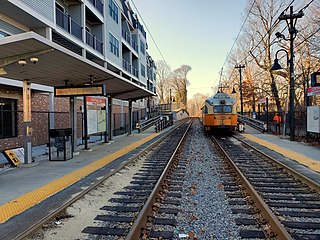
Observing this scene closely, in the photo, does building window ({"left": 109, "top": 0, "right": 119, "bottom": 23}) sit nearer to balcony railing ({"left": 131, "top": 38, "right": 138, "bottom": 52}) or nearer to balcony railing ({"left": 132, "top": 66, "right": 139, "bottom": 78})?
balcony railing ({"left": 131, "top": 38, "right": 138, "bottom": 52})

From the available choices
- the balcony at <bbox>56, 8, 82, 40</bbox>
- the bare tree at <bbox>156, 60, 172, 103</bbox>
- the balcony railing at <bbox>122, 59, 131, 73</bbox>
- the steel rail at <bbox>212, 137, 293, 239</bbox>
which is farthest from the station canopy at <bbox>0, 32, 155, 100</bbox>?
the bare tree at <bbox>156, 60, 172, 103</bbox>

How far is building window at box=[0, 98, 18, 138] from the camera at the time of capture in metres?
15.2

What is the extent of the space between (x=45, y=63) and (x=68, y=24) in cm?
1415

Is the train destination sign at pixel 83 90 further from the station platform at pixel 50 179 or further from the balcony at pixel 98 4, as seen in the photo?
the balcony at pixel 98 4

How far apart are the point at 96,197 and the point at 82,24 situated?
2037 centimetres

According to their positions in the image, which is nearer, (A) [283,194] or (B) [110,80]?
(A) [283,194]

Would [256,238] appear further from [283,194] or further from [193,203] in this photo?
[283,194]

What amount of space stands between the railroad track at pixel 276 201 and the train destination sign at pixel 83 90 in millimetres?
5956

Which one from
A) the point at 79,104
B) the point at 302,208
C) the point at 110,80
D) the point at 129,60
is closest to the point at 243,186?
the point at 302,208

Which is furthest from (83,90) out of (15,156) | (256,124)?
(256,124)

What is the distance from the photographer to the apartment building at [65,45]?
25.4ft

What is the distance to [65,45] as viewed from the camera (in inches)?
855

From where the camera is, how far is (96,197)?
5.91m

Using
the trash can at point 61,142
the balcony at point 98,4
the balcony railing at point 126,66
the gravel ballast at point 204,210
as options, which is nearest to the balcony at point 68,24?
the balcony at point 98,4
